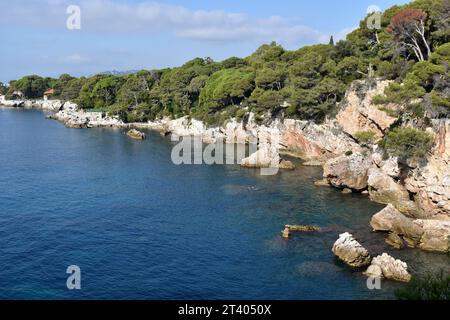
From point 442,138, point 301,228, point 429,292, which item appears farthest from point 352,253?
point 442,138

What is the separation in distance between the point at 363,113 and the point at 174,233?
35.4m

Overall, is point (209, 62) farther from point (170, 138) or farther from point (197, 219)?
point (197, 219)

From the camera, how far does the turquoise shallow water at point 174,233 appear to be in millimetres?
33094

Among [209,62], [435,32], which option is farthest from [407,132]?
[209,62]

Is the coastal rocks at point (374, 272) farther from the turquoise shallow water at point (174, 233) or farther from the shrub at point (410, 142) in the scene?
the shrub at point (410, 142)

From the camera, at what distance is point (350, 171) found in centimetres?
5781

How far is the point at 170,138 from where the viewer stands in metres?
106

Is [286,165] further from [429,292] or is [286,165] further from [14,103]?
[14,103]

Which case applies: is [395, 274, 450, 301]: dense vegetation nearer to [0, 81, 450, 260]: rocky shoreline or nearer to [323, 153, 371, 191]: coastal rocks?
[0, 81, 450, 260]: rocky shoreline

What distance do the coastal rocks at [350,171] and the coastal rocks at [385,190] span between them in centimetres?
233

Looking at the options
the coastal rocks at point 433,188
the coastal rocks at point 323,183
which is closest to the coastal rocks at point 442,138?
the coastal rocks at point 433,188

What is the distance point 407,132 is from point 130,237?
32.4 m

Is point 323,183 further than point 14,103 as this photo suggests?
No

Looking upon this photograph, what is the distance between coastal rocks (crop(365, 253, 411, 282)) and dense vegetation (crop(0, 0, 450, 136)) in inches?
838
